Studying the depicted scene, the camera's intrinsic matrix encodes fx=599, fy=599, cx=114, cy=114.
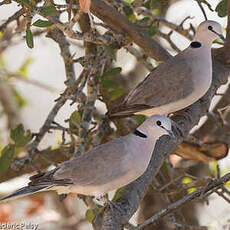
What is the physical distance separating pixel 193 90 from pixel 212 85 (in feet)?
0.76

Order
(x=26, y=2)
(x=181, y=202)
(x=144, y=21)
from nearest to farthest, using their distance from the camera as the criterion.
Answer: (x=181, y=202), (x=26, y=2), (x=144, y=21)

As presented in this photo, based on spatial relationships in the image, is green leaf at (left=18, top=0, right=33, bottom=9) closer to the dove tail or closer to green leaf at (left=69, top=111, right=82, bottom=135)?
the dove tail

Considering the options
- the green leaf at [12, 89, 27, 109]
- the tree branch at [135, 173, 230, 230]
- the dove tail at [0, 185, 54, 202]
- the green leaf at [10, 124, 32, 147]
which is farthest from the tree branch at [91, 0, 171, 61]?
the green leaf at [12, 89, 27, 109]

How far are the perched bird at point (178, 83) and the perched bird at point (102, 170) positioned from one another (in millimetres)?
291

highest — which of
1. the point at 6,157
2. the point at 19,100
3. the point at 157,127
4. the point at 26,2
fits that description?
the point at 26,2

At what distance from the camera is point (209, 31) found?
7.56 ft

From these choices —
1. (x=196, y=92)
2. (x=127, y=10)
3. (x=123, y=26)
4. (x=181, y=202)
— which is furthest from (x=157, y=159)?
(x=127, y=10)

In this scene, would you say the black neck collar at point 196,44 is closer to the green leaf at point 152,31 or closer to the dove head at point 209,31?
the dove head at point 209,31

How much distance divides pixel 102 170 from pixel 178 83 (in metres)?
0.55

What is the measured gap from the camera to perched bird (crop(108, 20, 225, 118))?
220cm

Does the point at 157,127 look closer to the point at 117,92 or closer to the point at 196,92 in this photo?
the point at 196,92

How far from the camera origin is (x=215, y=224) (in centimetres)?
266

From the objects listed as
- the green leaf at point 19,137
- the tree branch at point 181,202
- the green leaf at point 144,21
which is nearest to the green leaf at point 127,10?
the green leaf at point 144,21

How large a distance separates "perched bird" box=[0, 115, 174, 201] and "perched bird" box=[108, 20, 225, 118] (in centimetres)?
29
